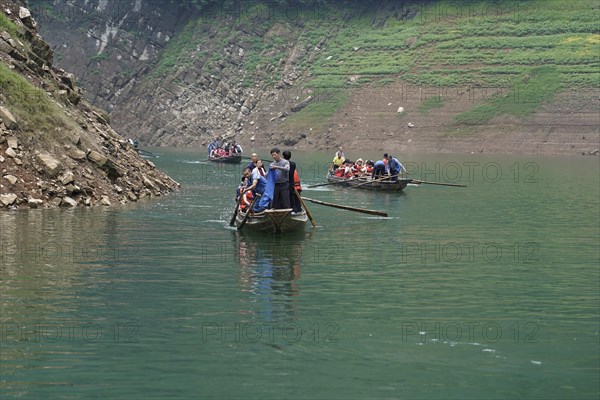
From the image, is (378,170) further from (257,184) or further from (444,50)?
(444,50)

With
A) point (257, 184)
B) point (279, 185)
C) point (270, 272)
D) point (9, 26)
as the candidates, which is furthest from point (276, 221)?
point (9, 26)

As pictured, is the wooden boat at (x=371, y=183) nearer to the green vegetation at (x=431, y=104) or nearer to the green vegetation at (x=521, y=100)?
the green vegetation at (x=521, y=100)

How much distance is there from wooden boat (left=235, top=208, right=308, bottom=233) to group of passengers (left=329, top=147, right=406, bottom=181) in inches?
950

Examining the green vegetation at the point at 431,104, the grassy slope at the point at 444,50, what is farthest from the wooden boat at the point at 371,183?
the green vegetation at the point at 431,104

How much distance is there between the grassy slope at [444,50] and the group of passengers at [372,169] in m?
60.6

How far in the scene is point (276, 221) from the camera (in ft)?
123

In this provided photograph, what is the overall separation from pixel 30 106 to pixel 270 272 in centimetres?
2114

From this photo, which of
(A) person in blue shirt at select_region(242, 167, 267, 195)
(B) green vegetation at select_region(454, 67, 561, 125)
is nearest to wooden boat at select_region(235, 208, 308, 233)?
(A) person in blue shirt at select_region(242, 167, 267, 195)

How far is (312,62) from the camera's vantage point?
15425 cm

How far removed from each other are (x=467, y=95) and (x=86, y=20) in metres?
65.5

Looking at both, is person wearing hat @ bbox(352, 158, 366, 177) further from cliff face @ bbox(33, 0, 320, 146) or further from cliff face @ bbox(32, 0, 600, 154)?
cliff face @ bbox(33, 0, 320, 146)

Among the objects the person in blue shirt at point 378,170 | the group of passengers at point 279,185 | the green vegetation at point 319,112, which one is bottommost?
the group of passengers at point 279,185

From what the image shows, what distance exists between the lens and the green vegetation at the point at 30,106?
46.2 m

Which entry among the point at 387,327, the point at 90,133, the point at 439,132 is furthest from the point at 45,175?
the point at 439,132
